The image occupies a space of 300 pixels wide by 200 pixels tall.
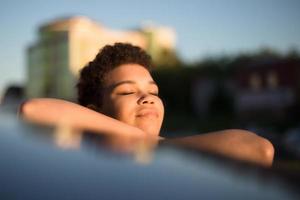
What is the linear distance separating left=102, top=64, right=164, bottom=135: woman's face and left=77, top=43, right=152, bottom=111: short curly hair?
5 cm

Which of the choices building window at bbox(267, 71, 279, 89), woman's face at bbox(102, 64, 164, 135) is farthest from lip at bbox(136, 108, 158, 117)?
building window at bbox(267, 71, 279, 89)

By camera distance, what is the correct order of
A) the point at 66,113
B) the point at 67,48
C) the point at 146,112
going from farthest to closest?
the point at 67,48, the point at 146,112, the point at 66,113

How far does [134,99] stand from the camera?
1913mm

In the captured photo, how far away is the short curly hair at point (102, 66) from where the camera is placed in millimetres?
2205

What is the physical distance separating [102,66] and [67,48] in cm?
3554

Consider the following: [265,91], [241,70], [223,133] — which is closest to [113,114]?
[223,133]

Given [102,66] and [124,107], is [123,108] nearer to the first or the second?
[124,107]

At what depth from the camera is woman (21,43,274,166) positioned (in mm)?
1165

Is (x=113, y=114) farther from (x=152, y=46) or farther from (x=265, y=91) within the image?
(x=152, y=46)

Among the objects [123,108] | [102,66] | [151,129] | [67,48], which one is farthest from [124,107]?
[67,48]

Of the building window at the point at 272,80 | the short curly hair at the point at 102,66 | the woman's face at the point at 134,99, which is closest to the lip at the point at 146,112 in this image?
the woman's face at the point at 134,99

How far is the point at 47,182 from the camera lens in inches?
23.5

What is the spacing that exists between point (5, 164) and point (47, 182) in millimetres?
89

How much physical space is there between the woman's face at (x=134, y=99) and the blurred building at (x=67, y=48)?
31.7 metres
